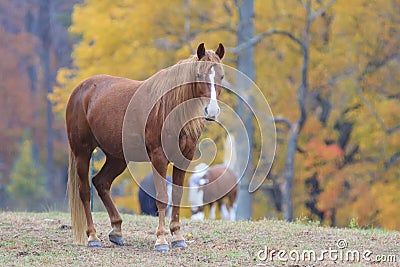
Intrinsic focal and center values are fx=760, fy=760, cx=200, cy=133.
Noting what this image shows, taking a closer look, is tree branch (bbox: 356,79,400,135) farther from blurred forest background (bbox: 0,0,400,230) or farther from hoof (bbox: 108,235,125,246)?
hoof (bbox: 108,235,125,246)

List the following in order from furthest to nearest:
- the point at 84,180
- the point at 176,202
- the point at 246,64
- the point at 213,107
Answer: the point at 246,64 → the point at 84,180 → the point at 176,202 → the point at 213,107

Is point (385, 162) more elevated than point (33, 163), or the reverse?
point (385, 162)

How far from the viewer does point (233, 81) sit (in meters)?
22.9

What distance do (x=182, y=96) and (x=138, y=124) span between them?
0.62m

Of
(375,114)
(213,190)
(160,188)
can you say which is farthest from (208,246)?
(375,114)

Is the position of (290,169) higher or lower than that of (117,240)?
lower

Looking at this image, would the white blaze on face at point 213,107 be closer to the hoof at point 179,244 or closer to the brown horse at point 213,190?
the hoof at point 179,244

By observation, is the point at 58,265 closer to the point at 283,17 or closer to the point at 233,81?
the point at 233,81

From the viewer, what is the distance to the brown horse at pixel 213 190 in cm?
1948

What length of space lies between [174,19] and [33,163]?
12.6m

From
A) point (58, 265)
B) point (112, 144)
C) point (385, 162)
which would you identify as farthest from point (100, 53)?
point (58, 265)

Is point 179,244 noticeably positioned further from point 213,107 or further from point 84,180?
point 213,107

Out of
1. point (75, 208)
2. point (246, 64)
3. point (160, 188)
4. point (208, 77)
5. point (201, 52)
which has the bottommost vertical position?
point (75, 208)

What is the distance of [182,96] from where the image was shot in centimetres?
810
